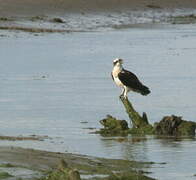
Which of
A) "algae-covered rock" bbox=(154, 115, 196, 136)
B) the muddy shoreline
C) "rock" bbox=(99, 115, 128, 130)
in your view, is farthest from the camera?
"rock" bbox=(99, 115, 128, 130)

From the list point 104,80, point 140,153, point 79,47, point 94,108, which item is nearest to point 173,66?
point 104,80

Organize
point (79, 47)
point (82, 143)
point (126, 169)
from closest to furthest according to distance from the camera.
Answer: point (126, 169), point (82, 143), point (79, 47)

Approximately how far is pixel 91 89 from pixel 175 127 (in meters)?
5.42

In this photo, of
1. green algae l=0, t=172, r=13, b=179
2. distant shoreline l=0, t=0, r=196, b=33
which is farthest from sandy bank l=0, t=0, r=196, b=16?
green algae l=0, t=172, r=13, b=179

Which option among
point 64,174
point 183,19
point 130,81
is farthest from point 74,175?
point 183,19

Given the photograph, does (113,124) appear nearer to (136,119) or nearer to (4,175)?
(136,119)

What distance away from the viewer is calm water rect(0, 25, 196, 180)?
13.4 m

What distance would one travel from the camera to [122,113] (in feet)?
56.1

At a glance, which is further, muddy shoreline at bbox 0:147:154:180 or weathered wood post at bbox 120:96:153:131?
weathered wood post at bbox 120:96:153:131

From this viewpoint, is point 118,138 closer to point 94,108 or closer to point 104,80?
point 94,108

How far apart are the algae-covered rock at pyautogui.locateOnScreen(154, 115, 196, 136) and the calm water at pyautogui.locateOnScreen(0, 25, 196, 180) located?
0.98 feet

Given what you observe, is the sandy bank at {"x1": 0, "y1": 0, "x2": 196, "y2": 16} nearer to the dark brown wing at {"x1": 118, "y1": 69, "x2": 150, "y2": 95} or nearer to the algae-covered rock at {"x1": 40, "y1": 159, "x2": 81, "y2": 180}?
the dark brown wing at {"x1": 118, "y1": 69, "x2": 150, "y2": 95}

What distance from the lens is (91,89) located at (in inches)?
784

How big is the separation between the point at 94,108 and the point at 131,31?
18.9m
